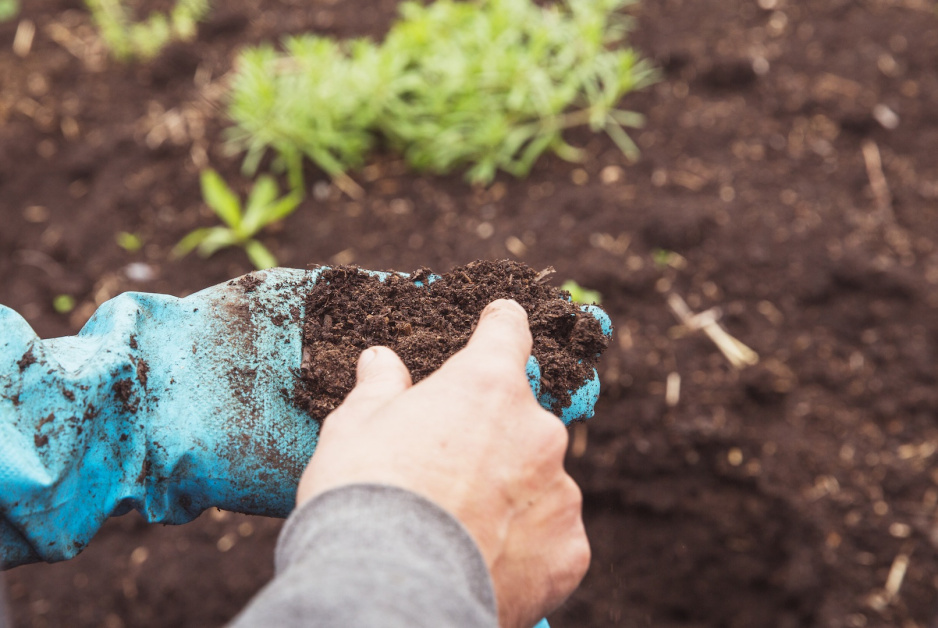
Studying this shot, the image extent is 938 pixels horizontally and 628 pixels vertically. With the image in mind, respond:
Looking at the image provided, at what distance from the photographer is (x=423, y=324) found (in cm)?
146

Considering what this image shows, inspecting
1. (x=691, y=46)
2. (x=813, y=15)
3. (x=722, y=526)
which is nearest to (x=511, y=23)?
(x=691, y=46)

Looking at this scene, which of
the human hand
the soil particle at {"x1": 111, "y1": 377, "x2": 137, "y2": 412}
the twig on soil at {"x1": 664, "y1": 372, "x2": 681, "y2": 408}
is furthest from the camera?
the twig on soil at {"x1": 664, "y1": 372, "x2": 681, "y2": 408}

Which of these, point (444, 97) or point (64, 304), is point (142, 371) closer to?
point (64, 304)

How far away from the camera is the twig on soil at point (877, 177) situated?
8.98 ft

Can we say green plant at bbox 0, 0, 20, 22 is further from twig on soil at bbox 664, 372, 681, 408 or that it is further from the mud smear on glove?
twig on soil at bbox 664, 372, 681, 408

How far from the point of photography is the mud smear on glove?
1.37 m

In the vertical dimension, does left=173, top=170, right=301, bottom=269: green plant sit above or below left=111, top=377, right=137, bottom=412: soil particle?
below

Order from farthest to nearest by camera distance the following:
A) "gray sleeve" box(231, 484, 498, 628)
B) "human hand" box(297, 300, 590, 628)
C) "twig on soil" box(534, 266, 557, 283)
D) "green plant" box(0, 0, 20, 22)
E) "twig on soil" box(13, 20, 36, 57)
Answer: "green plant" box(0, 0, 20, 22) < "twig on soil" box(13, 20, 36, 57) < "twig on soil" box(534, 266, 557, 283) < "human hand" box(297, 300, 590, 628) < "gray sleeve" box(231, 484, 498, 628)

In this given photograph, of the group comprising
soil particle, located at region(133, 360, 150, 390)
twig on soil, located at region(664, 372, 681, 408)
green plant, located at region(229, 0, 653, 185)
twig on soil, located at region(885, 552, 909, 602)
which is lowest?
twig on soil, located at region(885, 552, 909, 602)

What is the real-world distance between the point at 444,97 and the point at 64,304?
1853 millimetres

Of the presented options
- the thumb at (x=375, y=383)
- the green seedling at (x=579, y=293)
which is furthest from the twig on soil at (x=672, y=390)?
the thumb at (x=375, y=383)

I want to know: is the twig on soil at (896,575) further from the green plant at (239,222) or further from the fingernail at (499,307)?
the green plant at (239,222)

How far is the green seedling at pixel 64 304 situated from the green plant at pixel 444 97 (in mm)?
946

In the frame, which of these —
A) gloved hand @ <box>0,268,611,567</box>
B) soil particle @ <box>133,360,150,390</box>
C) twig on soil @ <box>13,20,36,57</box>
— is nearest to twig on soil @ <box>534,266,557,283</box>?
gloved hand @ <box>0,268,611,567</box>
